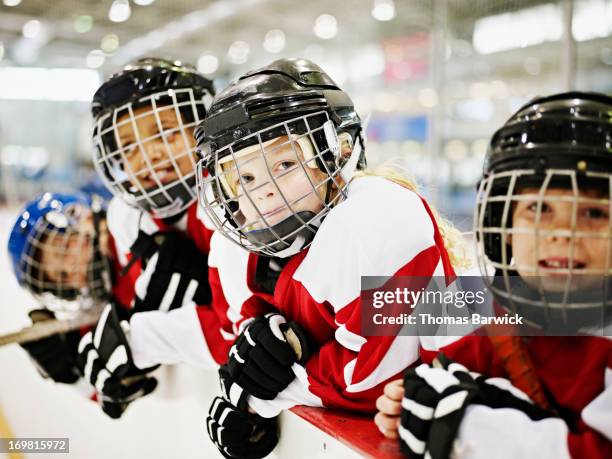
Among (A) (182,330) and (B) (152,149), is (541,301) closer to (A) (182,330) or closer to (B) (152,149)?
(A) (182,330)

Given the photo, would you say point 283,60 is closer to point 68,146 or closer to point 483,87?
point 483,87

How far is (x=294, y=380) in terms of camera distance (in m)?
0.98

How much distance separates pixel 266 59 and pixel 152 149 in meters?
5.42

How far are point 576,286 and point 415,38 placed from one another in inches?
180

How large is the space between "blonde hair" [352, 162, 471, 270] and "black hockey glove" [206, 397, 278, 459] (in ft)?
1.44

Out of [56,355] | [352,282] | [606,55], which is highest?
[606,55]

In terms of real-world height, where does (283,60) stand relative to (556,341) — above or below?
above

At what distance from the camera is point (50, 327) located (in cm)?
161

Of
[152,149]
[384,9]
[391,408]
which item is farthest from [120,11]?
[391,408]

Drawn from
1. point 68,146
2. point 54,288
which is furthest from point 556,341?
point 68,146

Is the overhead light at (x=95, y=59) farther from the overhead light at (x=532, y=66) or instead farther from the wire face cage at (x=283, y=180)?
the wire face cage at (x=283, y=180)

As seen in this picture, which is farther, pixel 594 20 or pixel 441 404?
pixel 594 20

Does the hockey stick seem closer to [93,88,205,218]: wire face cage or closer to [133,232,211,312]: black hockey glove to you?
[133,232,211,312]: black hockey glove

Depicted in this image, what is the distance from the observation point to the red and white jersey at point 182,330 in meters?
1.24
